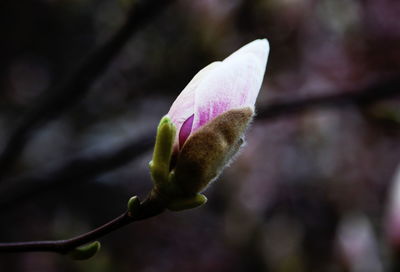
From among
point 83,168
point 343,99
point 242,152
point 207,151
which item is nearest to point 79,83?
point 83,168

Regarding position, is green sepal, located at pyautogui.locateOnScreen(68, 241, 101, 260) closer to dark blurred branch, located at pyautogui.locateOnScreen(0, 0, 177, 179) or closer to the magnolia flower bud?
the magnolia flower bud

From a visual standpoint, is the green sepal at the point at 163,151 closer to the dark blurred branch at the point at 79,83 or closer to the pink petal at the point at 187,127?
the pink petal at the point at 187,127

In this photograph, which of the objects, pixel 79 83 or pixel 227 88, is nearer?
pixel 227 88

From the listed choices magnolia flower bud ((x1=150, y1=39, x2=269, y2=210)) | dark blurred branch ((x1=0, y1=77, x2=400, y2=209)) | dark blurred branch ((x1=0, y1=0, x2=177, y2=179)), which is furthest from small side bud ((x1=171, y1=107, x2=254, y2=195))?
dark blurred branch ((x1=0, y1=77, x2=400, y2=209))

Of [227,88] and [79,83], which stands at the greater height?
[227,88]

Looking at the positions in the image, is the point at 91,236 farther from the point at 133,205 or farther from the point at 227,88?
the point at 227,88
